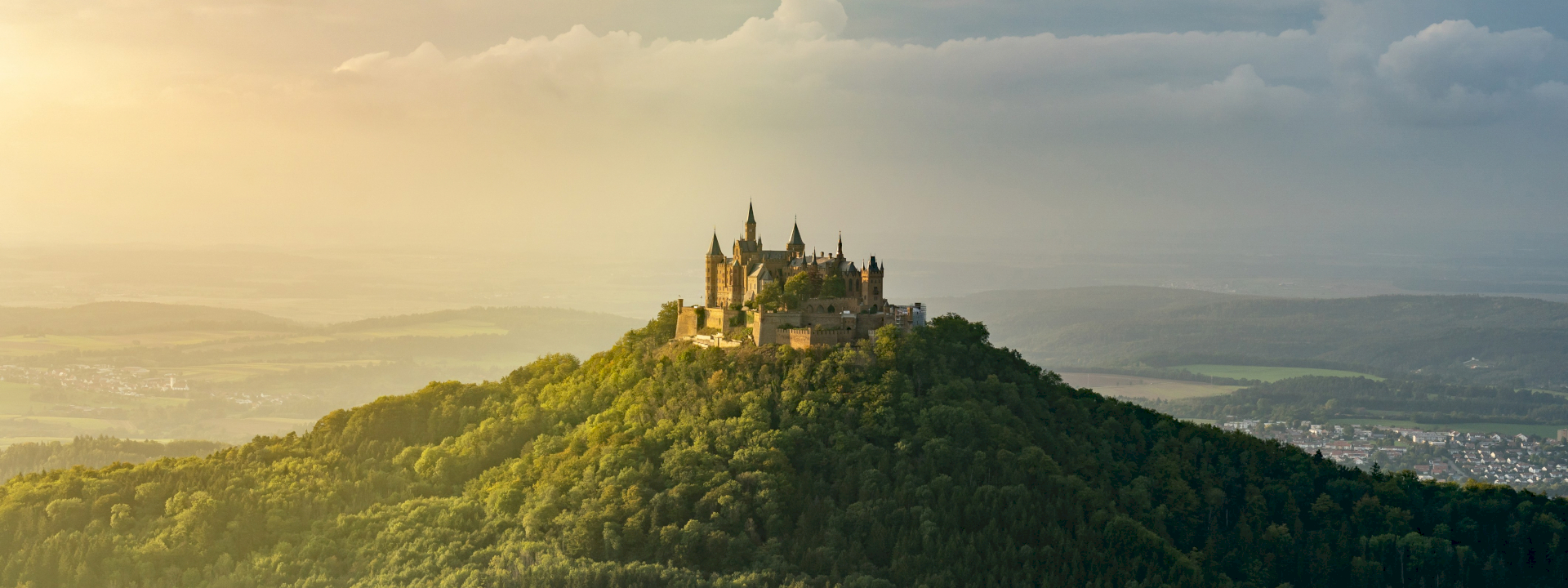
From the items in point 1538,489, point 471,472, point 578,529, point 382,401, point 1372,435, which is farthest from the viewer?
point 1372,435

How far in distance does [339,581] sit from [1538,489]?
13818 cm

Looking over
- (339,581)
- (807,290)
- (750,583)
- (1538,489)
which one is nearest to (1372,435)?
(1538,489)

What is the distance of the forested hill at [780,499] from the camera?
7150 cm

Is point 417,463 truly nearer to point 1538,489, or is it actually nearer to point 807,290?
point 807,290

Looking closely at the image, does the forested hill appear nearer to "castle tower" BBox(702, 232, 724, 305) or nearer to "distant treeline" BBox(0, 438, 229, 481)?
"castle tower" BBox(702, 232, 724, 305)

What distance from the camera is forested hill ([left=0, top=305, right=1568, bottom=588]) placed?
2815 inches

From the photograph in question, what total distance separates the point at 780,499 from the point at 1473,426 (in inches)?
6413

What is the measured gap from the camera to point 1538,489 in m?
148

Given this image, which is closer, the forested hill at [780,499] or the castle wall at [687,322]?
the forested hill at [780,499]

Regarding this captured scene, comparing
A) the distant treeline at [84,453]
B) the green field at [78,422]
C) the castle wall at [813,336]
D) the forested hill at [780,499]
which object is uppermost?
the castle wall at [813,336]

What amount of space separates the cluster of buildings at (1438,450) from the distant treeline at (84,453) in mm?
133236

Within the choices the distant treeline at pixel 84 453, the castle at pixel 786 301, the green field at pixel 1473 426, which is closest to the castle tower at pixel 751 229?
the castle at pixel 786 301

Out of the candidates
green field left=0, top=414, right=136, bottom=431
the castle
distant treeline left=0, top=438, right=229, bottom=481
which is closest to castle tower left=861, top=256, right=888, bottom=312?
the castle

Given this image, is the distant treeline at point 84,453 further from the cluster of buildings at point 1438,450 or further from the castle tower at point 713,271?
the cluster of buildings at point 1438,450
